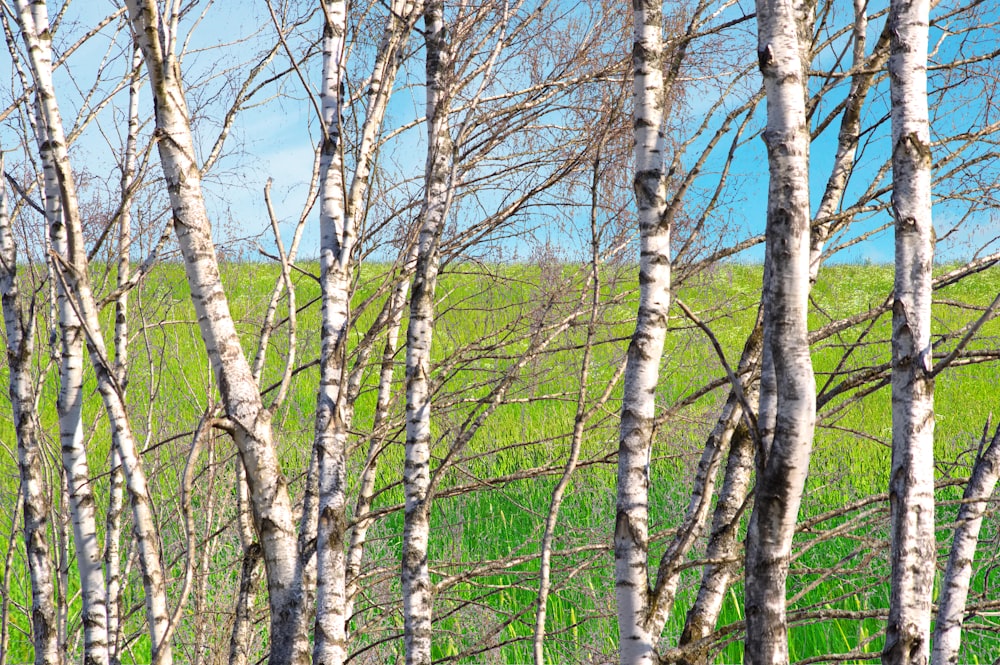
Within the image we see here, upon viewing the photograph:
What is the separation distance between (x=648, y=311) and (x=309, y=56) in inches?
106

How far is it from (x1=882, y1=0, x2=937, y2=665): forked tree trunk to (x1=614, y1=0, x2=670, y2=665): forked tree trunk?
51 cm

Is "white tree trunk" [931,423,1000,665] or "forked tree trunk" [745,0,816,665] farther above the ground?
"forked tree trunk" [745,0,816,665]

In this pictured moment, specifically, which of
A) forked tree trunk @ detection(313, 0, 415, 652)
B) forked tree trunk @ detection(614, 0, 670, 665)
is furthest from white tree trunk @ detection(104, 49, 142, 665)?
forked tree trunk @ detection(614, 0, 670, 665)

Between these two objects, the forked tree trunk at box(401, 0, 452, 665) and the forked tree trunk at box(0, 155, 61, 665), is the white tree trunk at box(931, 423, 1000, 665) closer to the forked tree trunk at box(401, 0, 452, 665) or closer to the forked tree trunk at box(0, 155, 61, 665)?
the forked tree trunk at box(401, 0, 452, 665)

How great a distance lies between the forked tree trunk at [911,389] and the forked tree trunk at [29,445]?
3275mm

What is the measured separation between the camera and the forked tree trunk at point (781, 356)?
5.06 feet

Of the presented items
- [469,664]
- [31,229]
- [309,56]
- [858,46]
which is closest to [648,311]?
[858,46]

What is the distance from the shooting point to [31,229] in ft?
13.3

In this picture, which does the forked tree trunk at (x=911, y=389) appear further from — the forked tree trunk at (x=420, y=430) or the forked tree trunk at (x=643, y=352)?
the forked tree trunk at (x=420, y=430)

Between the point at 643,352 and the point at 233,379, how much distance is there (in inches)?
41.6

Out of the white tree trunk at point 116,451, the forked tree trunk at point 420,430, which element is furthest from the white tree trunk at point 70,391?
the forked tree trunk at point 420,430

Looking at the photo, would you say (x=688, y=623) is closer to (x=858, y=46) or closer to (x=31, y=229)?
(x=858, y=46)

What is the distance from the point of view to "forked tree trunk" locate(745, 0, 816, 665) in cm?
154

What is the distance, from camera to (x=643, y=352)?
1.85 meters
